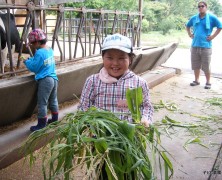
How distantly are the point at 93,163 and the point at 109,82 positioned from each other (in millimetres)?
733

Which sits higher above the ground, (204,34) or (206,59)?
(204,34)

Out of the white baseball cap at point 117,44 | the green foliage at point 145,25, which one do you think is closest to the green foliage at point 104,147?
the white baseball cap at point 117,44

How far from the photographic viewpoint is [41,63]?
3416 millimetres

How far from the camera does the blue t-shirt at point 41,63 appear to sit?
11.2ft

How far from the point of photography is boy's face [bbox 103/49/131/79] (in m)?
2.01

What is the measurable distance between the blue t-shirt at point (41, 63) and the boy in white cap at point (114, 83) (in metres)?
1.50

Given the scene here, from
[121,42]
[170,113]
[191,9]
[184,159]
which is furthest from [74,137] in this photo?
[191,9]

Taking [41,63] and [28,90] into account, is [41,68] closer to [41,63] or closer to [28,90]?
[41,63]

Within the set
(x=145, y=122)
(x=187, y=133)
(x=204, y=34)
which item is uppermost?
(x=204, y=34)

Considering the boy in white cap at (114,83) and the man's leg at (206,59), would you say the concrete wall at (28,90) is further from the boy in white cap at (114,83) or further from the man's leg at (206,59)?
the man's leg at (206,59)

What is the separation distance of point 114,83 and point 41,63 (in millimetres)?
1622

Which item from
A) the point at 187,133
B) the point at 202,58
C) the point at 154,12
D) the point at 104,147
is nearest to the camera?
the point at 104,147

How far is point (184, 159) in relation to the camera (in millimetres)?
3352

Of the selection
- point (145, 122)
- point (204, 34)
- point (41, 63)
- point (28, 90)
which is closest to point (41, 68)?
point (41, 63)
